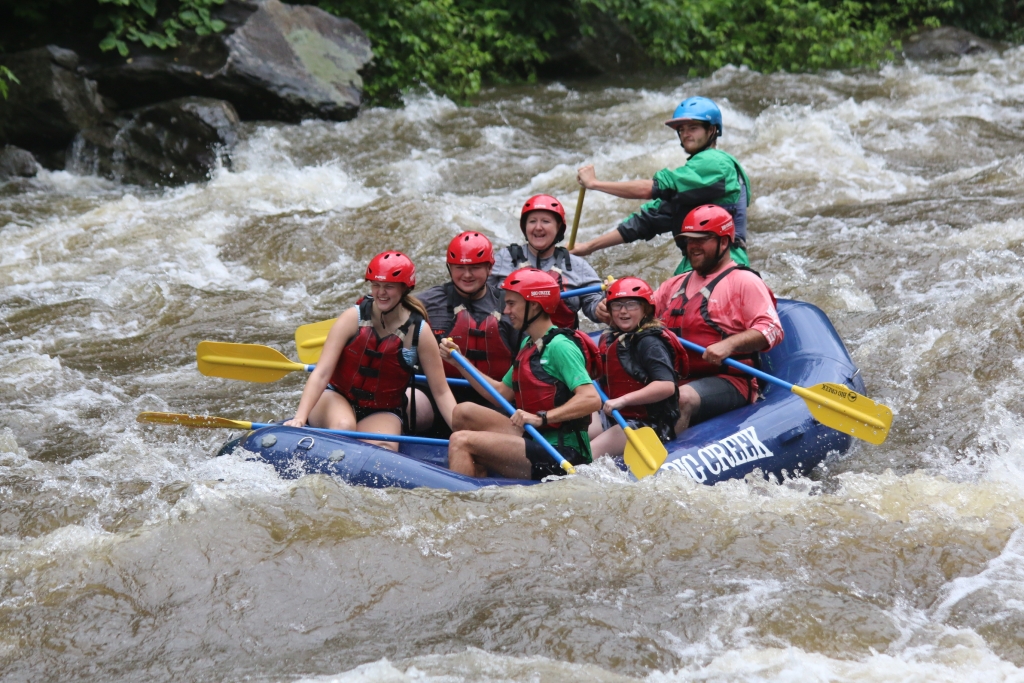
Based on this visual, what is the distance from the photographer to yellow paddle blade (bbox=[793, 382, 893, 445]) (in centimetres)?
491

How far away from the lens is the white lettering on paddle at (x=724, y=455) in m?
4.51

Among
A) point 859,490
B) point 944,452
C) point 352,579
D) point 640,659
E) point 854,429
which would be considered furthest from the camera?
point 944,452

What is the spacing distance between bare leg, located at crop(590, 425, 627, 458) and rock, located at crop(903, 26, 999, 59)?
12223 millimetres

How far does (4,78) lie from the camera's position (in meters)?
9.78

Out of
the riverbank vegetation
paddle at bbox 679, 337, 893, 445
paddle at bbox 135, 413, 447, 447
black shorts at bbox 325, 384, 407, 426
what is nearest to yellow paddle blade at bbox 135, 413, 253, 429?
paddle at bbox 135, 413, 447, 447

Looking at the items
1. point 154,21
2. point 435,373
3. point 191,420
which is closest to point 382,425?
point 435,373

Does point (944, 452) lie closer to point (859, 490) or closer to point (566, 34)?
point (859, 490)

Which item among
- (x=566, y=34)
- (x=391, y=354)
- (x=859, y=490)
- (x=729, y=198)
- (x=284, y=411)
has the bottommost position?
(x=284, y=411)

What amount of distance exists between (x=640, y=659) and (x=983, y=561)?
1522 millimetres

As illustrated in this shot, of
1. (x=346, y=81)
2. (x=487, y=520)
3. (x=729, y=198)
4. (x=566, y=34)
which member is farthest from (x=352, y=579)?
(x=566, y=34)

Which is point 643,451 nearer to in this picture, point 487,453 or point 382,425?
point 487,453

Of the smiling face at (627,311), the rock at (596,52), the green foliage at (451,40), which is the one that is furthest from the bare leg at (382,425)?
the rock at (596,52)

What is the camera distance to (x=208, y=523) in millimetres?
4152

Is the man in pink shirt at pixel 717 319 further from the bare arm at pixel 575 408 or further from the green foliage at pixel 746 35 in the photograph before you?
the green foliage at pixel 746 35
